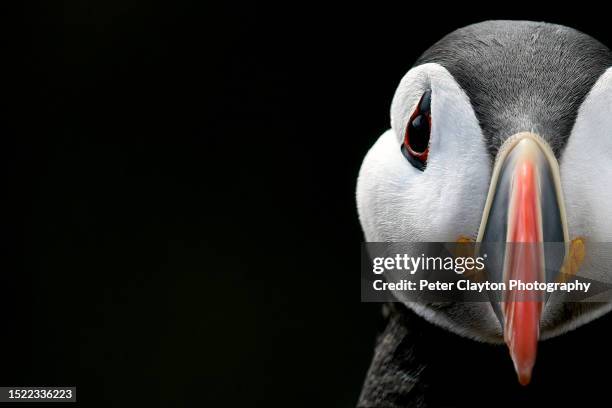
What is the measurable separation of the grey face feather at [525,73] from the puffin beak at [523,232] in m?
0.06

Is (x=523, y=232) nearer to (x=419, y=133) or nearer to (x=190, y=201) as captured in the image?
(x=419, y=133)

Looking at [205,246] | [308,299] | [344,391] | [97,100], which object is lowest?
[344,391]

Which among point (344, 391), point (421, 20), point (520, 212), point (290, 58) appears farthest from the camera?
point (344, 391)

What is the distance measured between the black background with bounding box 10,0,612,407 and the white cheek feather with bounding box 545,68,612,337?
7.79 feet

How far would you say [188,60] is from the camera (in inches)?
158

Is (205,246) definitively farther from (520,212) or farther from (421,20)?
(520,212)

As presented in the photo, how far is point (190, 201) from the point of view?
4.21 metres

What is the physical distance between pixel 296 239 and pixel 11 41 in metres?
1.69

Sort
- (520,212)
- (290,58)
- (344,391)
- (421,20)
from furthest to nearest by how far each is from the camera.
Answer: (344,391) → (290,58) → (421,20) → (520,212)

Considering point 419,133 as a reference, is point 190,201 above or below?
above

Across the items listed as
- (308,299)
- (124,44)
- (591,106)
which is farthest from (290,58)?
(591,106)

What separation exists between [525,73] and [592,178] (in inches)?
9.7

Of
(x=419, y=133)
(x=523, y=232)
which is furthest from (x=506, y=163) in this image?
(x=419, y=133)

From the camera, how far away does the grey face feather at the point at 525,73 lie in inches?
59.7
